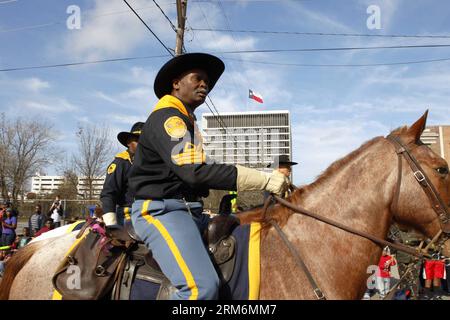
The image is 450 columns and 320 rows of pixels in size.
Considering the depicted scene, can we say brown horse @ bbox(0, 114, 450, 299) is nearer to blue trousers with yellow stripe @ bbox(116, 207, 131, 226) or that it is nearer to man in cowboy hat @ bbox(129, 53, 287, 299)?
man in cowboy hat @ bbox(129, 53, 287, 299)

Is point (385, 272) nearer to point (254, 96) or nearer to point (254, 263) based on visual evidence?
point (254, 263)

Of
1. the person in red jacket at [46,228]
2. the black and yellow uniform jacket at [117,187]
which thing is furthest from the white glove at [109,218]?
the person in red jacket at [46,228]

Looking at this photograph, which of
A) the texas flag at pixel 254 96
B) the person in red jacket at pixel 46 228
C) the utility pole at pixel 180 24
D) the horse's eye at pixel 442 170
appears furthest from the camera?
the texas flag at pixel 254 96

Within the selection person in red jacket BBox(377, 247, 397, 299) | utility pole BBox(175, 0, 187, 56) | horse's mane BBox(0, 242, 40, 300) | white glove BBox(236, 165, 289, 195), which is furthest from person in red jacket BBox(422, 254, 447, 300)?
utility pole BBox(175, 0, 187, 56)

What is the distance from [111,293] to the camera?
2.83m

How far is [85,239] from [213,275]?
1480 mm

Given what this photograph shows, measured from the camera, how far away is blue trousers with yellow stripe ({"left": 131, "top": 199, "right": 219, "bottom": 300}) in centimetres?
238

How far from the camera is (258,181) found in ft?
8.45

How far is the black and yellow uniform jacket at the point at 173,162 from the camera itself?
2.49 metres

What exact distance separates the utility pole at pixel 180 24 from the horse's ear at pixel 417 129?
9.81m

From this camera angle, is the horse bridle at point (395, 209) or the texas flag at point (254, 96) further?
the texas flag at point (254, 96)

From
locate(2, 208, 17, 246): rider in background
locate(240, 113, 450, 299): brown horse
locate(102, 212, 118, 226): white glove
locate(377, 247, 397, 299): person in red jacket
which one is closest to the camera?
locate(240, 113, 450, 299): brown horse

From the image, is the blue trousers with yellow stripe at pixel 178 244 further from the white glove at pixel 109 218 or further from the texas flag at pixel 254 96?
the texas flag at pixel 254 96

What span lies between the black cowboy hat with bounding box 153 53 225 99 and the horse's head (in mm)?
1841
